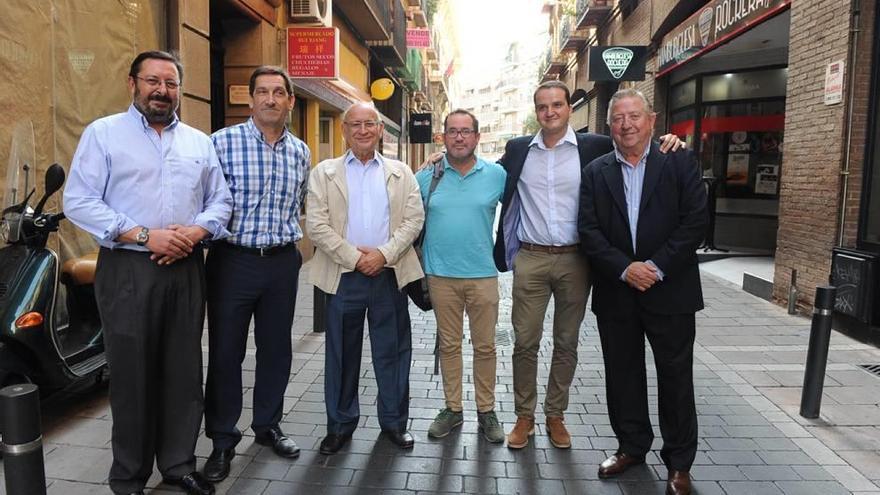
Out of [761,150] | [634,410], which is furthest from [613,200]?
[761,150]

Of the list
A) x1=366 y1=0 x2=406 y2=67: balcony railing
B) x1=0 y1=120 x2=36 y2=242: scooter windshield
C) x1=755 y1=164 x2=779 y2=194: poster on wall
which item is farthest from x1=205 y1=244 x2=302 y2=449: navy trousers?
x1=366 y1=0 x2=406 y2=67: balcony railing

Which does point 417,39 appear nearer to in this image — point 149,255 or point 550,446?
point 550,446

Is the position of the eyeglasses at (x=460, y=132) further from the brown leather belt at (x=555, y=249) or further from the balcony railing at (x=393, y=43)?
the balcony railing at (x=393, y=43)

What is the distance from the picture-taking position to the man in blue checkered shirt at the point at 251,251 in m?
3.62

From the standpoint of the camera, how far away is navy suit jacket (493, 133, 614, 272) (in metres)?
4.03

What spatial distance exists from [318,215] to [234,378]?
1043 millimetres

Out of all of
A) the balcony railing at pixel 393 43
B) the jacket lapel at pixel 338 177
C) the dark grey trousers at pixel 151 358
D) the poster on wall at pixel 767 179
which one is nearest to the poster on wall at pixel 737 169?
the poster on wall at pixel 767 179

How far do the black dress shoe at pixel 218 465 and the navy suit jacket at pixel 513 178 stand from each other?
200 cm

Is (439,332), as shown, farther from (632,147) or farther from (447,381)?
(632,147)

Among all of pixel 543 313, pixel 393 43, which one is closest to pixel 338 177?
pixel 543 313

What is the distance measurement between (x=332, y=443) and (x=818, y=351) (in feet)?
11.0

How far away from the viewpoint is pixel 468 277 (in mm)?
4086

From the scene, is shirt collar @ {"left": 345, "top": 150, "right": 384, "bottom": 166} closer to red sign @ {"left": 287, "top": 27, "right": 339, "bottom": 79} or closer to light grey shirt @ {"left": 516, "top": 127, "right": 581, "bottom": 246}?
light grey shirt @ {"left": 516, "top": 127, "right": 581, "bottom": 246}

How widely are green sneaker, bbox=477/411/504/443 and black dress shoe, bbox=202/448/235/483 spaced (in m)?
1.55
